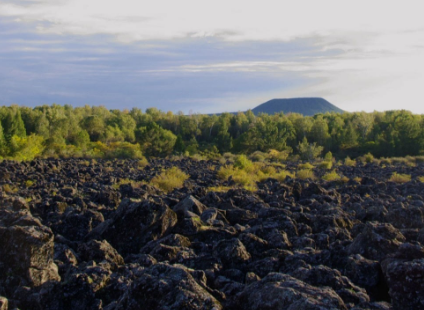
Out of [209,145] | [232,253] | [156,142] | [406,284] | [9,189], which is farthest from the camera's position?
[209,145]

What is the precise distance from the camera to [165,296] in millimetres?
3803

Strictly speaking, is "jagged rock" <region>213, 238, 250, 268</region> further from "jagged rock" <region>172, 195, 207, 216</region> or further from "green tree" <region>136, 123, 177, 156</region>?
"green tree" <region>136, 123, 177, 156</region>

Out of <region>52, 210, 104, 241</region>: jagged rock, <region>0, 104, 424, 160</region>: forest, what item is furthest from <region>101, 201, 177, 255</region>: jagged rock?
<region>0, 104, 424, 160</region>: forest

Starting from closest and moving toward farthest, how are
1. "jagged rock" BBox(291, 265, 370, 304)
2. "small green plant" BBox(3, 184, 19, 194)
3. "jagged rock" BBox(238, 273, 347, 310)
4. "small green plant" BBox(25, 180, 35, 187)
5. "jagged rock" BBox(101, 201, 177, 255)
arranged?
"jagged rock" BBox(238, 273, 347, 310), "jagged rock" BBox(291, 265, 370, 304), "jagged rock" BBox(101, 201, 177, 255), "small green plant" BBox(3, 184, 19, 194), "small green plant" BBox(25, 180, 35, 187)

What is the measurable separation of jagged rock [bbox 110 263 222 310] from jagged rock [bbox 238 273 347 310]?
39 cm

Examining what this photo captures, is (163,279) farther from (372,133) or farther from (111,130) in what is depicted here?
(372,133)

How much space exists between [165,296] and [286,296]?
1.12 m

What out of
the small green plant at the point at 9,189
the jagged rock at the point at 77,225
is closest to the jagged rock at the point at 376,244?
the jagged rock at the point at 77,225

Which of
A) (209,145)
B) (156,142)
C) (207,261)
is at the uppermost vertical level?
(207,261)

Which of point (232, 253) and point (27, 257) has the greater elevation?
point (27, 257)

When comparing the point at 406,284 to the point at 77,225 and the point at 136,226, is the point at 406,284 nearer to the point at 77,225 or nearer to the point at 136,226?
the point at 136,226

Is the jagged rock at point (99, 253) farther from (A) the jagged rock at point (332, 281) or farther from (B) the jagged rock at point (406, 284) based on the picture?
(B) the jagged rock at point (406, 284)

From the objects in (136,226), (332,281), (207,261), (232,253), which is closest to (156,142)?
(136,226)

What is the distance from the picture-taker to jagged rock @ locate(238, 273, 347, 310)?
3588mm
